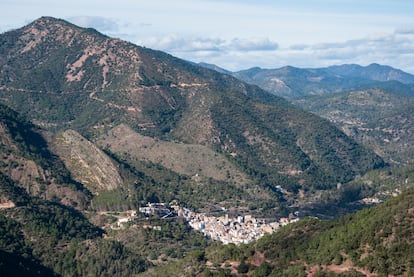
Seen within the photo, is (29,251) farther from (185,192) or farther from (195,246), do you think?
(185,192)

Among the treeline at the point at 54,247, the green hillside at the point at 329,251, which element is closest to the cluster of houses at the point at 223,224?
the treeline at the point at 54,247

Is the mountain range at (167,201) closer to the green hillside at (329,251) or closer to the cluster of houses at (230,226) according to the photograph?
the green hillside at (329,251)

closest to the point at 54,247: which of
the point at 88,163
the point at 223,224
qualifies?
the point at 223,224

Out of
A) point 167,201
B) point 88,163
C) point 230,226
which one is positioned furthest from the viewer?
point 88,163

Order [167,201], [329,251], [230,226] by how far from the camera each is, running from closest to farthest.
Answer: [329,251]
[230,226]
[167,201]

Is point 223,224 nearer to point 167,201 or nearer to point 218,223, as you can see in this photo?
point 218,223

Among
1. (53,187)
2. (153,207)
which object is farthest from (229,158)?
(53,187)

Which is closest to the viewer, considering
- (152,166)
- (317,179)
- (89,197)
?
(89,197)
